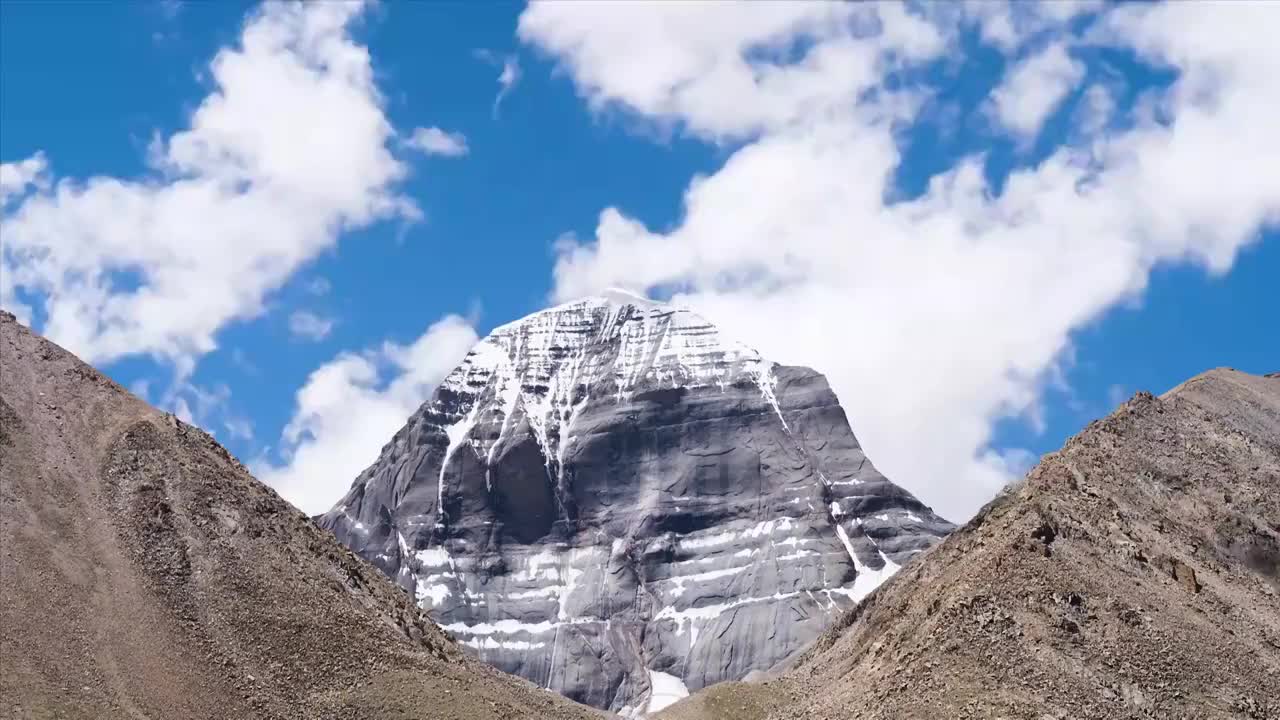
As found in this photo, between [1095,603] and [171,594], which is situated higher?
[171,594]

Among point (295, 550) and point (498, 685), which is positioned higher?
point (295, 550)

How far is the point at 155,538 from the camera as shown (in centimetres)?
10731

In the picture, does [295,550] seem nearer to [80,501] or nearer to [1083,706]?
[80,501]

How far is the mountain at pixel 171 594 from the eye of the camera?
96500 mm

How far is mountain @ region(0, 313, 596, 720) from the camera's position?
96.5 m

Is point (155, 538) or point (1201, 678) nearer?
point (1201, 678)

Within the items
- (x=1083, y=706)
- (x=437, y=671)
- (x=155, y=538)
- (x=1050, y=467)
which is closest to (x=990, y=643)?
(x=1083, y=706)

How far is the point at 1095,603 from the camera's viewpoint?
10231 centimetres

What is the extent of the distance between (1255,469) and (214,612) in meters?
86.8

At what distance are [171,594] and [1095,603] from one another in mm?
59085

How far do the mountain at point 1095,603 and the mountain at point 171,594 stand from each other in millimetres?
25128

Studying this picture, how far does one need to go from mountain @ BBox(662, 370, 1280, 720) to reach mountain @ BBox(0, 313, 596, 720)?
989 inches

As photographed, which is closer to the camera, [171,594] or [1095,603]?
[1095,603]

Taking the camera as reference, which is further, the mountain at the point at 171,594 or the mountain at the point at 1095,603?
the mountain at the point at 171,594
